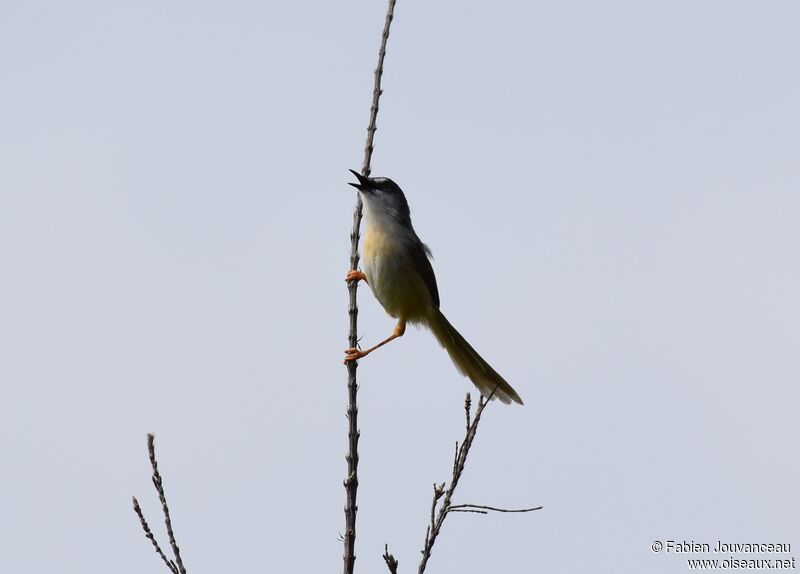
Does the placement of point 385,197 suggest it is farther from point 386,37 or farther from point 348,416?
point 348,416

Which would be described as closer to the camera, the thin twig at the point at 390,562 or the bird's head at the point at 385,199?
the thin twig at the point at 390,562

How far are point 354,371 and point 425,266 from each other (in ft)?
9.98

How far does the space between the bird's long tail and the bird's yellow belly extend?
0.35 metres

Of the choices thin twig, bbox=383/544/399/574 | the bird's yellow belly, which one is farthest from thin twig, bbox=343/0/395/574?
the bird's yellow belly

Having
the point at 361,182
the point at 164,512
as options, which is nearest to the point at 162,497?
the point at 164,512

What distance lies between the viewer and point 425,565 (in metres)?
3.47

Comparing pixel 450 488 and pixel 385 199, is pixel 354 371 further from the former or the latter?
pixel 385 199

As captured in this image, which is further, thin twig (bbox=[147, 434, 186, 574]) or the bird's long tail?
the bird's long tail

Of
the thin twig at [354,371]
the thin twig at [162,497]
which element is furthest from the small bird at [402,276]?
the thin twig at [162,497]

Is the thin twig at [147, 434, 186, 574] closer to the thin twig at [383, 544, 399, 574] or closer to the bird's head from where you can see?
the thin twig at [383, 544, 399, 574]

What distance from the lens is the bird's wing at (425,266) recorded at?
739 cm

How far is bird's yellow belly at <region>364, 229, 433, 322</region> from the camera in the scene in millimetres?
7141

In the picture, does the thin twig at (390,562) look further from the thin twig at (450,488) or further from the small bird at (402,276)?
the small bird at (402,276)

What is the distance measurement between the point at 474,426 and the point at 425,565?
0.83 m
